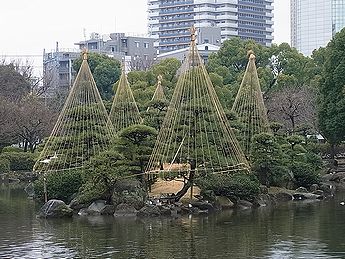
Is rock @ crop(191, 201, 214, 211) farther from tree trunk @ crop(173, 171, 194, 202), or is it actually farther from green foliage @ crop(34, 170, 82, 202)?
green foliage @ crop(34, 170, 82, 202)

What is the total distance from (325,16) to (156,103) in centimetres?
8631

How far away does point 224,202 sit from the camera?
88.0ft

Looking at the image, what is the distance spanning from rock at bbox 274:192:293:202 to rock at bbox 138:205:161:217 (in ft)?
21.7

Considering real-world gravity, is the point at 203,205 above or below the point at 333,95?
below

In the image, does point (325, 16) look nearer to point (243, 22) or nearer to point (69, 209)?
point (243, 22)

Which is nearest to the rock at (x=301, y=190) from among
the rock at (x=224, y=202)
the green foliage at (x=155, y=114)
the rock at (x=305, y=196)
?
the rock at (x=305, y=196)

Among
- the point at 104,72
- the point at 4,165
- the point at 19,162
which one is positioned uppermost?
the point at 104,72

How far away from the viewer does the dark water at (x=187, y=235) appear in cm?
1766

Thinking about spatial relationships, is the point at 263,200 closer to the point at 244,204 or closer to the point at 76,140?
the point at 244,204

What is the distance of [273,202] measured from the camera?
2841 cm

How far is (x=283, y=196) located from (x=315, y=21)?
90646 mm

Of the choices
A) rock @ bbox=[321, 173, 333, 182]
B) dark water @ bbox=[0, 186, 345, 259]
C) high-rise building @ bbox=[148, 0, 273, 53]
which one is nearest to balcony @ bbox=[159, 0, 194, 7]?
high-rise building @ bbox=[148, 0, 273, 53]

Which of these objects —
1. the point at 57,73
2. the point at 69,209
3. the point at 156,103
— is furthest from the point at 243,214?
the point at 57,73

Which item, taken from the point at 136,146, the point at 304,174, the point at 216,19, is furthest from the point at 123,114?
the point at 216,19
